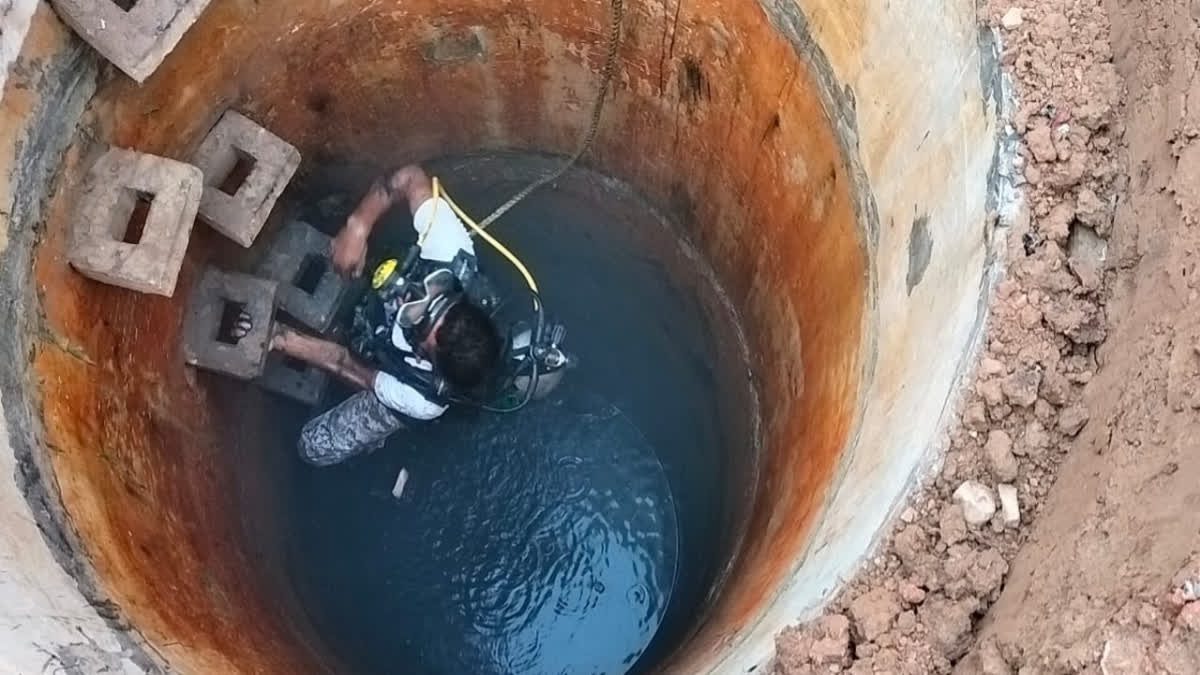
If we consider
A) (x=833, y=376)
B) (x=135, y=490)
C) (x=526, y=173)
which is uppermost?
(x=526, y=173)

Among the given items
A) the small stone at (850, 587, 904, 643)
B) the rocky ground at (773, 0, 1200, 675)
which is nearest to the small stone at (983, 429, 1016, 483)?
the rocky ground at (773, 0, 1200, 675)

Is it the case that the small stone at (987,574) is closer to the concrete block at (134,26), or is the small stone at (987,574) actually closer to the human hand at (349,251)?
the human hand at (349,251)

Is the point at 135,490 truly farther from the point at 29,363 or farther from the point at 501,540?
the point at 501,540

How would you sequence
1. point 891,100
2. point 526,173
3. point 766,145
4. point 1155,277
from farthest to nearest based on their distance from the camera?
point 526,173 → point 766,145 → point 891,100 → point 1155,277

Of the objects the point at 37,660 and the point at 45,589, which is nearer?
the point at 37,660

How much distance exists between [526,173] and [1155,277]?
271cm

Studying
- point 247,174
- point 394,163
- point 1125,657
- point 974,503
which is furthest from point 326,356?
point 1125,657

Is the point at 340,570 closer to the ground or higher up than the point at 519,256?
closer to the ground

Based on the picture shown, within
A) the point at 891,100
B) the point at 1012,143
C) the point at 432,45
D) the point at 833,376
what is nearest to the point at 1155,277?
the point at 1012,143

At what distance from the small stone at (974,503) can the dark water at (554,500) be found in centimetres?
171

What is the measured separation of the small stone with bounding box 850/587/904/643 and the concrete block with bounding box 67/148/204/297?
80.2 inches

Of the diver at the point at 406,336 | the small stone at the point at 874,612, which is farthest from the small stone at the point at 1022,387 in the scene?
the diver at the point at 406,336

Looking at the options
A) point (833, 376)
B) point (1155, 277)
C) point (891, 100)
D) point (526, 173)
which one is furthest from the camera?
point (526, 173)

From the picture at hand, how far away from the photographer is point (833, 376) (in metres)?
2.60
